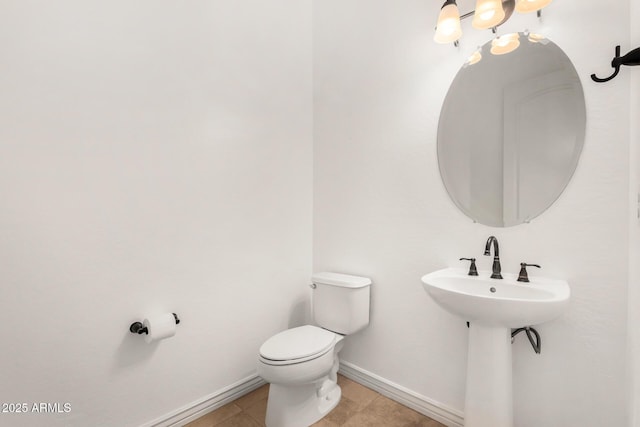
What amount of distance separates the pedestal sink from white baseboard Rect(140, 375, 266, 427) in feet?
3.95

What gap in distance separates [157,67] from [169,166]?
1.58 feet

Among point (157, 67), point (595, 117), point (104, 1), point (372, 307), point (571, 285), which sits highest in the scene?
point (104, 1)

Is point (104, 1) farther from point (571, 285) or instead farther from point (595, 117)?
point (571, 285)

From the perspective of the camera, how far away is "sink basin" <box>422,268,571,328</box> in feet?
3.35

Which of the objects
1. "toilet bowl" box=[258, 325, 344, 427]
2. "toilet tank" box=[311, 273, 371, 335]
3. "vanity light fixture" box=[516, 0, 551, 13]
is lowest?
"toilet bowl" box=[258, 325, 344, 427]

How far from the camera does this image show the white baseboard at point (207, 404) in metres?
1.49

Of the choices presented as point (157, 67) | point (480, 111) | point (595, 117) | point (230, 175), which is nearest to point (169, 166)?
point (230, 175)

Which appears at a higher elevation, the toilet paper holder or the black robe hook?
the black robe hook

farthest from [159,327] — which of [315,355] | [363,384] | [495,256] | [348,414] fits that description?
[495,256]

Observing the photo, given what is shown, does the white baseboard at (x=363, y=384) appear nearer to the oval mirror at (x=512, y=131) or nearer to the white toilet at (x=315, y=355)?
the white toilet at (x=315, y=355)

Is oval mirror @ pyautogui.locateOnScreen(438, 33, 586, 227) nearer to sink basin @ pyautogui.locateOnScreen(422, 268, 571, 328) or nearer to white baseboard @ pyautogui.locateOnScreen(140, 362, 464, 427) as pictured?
sink basin @ pyautogui.locateOnScreen(422, 268, 571, 328)

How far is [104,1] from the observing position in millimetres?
1298

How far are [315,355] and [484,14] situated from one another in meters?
1.70

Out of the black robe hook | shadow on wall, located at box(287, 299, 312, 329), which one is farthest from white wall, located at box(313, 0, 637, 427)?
shadow on wall, located at box(287, 299, 312, 329)
